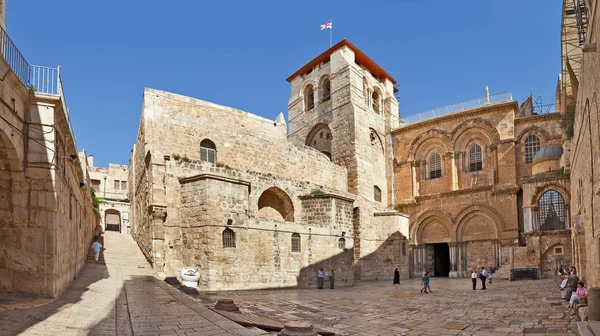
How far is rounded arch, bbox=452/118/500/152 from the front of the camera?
26906mm

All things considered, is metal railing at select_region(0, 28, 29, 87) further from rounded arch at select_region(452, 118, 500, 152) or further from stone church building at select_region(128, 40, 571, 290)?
rounded arch at select_region(452, 118, 500, 152)

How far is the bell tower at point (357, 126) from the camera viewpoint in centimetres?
2589

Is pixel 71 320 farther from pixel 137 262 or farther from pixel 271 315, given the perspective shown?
pixel 137 262

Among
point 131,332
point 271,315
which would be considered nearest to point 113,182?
point 271,315

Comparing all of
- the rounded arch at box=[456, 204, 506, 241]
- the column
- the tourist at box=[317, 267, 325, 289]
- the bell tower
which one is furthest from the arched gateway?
the tourist at box=[317, 267, 325, 289]

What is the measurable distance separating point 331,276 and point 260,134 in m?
8.19

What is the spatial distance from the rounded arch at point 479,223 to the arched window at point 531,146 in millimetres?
3931

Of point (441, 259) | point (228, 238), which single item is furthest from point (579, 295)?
point (441, 259)

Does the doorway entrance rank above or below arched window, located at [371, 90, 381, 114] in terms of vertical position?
below

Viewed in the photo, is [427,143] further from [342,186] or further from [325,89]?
[325,89]

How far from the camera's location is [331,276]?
18484 mm

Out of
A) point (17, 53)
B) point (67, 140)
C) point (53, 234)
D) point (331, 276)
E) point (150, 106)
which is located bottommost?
point (331, 276)

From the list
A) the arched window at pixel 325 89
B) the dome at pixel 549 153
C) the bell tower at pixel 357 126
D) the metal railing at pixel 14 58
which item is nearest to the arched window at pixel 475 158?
the dome at pixel 549 153

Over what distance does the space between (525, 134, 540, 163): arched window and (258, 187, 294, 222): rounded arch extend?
15.7 m
